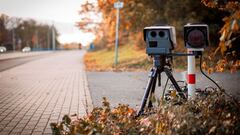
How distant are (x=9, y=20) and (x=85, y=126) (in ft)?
26.0

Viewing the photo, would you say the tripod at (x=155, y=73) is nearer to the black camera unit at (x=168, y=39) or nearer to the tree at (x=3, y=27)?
the black camera unit at (x=168, y=39)

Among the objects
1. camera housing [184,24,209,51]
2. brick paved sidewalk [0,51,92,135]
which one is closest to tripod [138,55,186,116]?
camera housing [184,24,209,51]

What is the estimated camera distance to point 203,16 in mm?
19031

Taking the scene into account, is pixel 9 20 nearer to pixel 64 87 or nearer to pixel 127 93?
pixel 64 87

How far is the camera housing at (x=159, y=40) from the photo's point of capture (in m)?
5.56

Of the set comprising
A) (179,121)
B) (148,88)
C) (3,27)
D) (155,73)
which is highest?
(3,27)

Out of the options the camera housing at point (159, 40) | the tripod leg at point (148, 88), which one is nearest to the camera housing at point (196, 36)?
the camera housing at point (159, 40)

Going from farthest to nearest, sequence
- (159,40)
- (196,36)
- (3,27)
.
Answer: (3,27) → (159,40) → (196,36)

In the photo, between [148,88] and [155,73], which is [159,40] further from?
[148,88]

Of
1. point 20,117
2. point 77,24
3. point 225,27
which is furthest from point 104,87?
point 77,24

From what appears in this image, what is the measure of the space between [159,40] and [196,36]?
0.55m

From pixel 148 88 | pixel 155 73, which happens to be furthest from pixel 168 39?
pixel 148 88

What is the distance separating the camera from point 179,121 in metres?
4.36

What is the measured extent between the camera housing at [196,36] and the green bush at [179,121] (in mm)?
775
